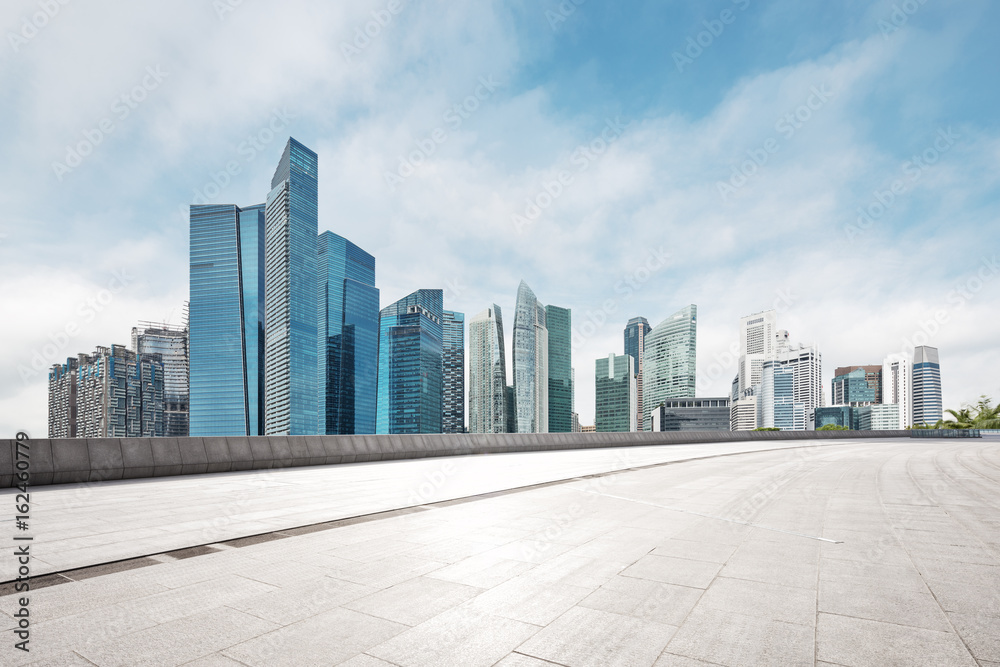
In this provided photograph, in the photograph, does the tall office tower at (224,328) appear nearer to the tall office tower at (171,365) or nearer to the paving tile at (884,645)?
the tall office tower at (171,365)

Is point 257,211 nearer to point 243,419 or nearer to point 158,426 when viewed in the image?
point 243,419

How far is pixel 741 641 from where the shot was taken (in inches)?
130

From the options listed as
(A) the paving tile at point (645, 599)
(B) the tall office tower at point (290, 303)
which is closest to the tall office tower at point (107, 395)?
(B) the tall office tower at point (290, 303)

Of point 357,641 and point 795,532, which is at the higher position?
point 357,641

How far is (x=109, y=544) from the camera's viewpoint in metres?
5.77

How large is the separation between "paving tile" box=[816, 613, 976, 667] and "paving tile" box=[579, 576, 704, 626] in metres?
0.85

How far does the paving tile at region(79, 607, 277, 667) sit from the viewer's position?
3010 millimetres

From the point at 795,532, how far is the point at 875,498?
4.54m

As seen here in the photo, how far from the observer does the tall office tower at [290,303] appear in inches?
5812

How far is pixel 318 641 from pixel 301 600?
83 cm

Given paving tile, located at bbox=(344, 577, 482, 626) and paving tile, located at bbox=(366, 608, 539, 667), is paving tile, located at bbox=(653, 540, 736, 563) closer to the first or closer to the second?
paving tile, located at bbox=(344, 577, 482, 626)

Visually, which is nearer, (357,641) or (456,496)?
(357,641)

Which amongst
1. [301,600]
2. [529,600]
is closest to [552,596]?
[529,600]

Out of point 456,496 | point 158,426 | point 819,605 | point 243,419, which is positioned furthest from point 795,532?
point 158,426
